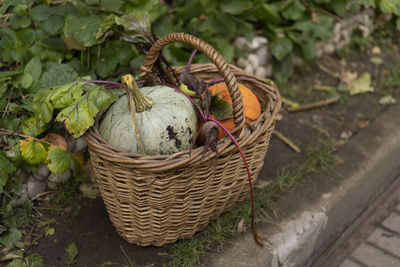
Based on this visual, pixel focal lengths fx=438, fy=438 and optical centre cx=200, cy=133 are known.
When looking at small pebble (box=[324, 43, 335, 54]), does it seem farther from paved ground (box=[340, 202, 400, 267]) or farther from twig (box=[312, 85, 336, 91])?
paved ground (box=[340, 202, 400, 267])

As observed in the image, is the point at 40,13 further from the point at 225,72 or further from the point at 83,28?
the point at 225,72

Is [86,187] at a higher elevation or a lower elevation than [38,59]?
lower

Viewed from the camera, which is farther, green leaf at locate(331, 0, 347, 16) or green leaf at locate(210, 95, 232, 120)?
green leaf at locate(331, 0, 347, 16)

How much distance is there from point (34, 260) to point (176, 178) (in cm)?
84

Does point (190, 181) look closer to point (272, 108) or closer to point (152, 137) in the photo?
point (152, 137)

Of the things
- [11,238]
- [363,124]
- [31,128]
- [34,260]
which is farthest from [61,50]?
[363,124]

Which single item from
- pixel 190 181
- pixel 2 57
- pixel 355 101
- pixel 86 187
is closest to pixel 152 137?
pixel 190 181

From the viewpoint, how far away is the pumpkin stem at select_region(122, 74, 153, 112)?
174cm

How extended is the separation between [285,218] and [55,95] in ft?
4.27

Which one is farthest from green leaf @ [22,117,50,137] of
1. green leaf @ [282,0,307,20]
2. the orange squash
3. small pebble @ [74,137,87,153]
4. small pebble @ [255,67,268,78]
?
green leaf @ [282,0,307,20]

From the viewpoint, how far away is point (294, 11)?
11.3 ft

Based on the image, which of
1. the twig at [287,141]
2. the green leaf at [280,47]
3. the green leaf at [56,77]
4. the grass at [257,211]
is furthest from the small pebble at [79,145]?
the green leaf at [280,47]

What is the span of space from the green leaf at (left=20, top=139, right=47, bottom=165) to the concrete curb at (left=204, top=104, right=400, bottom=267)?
3.21ft

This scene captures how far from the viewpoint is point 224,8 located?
10.2 ft
